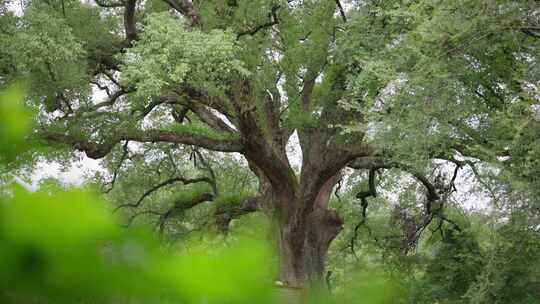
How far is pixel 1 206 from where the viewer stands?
0.44m

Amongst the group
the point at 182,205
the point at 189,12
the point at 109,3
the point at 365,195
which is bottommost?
the point at 182,205

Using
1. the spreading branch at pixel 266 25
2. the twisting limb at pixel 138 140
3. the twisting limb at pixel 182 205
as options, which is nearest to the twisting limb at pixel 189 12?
the spreading branch at pixel 266 25

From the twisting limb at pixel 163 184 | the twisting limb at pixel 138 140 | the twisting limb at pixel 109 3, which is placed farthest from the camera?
the twisting limb at pixel 163 184

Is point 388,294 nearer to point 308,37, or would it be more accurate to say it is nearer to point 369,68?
point 369,68

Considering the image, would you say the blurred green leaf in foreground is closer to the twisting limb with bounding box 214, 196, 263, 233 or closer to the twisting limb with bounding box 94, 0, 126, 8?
the twisting limb with bounding box 94, 0, 126, 8

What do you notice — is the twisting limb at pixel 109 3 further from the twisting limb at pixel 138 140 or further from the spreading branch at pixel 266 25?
the spreading branch at pixel 266 25

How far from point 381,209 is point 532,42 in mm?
15773

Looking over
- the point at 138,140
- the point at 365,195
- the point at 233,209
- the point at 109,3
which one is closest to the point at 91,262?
the point at 138,140

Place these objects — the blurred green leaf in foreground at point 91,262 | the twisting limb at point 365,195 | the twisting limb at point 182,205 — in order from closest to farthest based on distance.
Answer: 1. the blurred green leaf in foreground at point 91,262
2. the twisting limb at point 365,195
3. the twisting limb at point 182,205

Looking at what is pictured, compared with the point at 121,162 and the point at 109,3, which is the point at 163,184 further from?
the point at 109,3

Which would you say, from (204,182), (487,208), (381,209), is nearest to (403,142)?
(487,208)

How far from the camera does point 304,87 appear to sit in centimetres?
1689

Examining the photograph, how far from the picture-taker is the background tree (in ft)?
32.9

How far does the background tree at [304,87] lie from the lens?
32.9 feet
